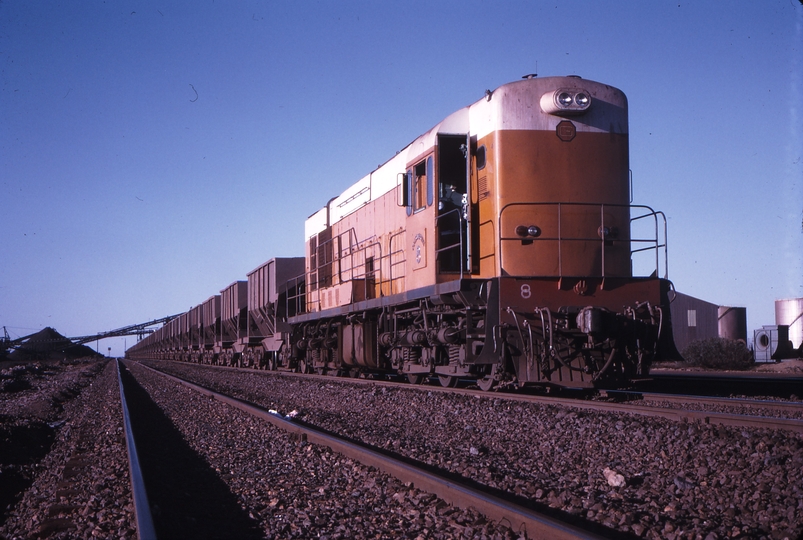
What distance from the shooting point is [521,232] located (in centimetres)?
853

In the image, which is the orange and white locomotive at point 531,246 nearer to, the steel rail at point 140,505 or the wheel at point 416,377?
the wheel at point 416,377

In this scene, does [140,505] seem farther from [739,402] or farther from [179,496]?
[739,402]

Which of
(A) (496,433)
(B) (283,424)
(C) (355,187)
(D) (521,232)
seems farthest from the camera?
(C) (355,187)

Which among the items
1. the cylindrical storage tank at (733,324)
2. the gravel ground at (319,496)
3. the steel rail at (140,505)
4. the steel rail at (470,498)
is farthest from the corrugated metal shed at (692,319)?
the steel rail at (140,505)

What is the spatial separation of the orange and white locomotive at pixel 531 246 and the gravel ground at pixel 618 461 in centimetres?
106

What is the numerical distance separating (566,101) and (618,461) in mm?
5134

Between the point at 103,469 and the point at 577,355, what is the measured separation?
5133 mm

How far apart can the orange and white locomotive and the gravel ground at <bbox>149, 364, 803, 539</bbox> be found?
106cm

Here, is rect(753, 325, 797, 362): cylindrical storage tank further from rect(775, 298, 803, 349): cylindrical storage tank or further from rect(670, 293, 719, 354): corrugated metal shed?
rect(670, 293, 719, 354): corrugated metal shed

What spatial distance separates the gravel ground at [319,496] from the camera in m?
3.50

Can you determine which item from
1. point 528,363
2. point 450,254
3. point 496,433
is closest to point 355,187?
point 450,254

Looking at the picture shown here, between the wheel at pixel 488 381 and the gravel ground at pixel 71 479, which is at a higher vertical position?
the wheel at pixel 488 381

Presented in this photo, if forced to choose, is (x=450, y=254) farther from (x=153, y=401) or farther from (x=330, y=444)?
(x=153, y=401)

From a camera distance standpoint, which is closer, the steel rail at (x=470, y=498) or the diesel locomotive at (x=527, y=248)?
the steel rail at (x=470, y=498)
